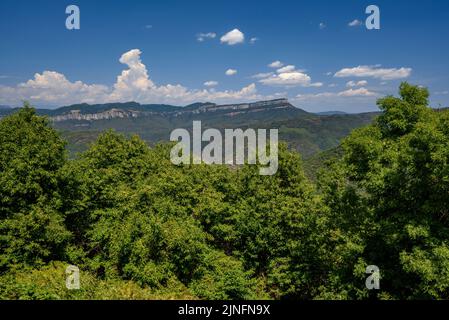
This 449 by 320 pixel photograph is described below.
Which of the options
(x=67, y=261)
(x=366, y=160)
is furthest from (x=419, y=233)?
(x=67, y=261)

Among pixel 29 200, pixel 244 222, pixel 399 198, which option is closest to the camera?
pixel 399 198

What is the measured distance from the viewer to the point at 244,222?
1144 inches

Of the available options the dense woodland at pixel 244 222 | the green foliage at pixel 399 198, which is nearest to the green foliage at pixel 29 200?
the dense woodland at pixel 244 222

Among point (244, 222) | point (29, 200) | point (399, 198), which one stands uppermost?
point (399, 198)

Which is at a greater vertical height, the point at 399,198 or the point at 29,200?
the point at 399,198

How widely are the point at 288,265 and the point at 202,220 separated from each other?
27.5 feet

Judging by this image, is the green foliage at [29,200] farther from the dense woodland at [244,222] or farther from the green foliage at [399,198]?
the green foliage at [399,198]

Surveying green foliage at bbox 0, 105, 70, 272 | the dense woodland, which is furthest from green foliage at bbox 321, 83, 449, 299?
green foliage at bbox 0, 105, 70, 272

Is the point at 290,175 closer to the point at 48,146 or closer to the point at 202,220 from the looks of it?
the point at 202,220

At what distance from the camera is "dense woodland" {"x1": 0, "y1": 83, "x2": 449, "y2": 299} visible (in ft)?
58.6

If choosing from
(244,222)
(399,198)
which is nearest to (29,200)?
(244,222)

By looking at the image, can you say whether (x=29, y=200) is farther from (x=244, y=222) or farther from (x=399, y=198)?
(x=399, y=198)

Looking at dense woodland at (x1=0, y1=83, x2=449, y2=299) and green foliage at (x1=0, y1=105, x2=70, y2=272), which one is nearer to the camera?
dense woodland at (x1=0, y1=83, x2=449, y2=299)

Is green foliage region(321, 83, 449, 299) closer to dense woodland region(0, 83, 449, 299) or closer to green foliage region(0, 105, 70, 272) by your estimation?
dense woodland region(0, 83, 449, 299)
